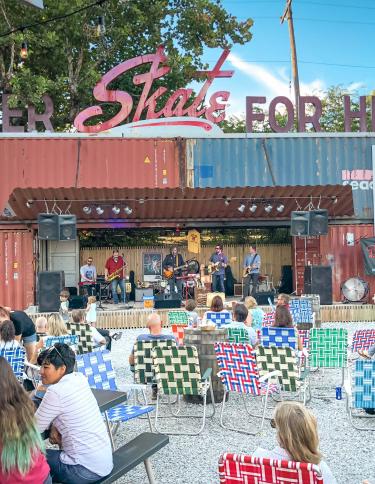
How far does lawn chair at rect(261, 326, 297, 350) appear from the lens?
682 centimetres

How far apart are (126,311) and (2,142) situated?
6.03 meters

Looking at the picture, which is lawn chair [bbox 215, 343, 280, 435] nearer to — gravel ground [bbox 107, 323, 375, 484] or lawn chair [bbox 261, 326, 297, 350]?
gravel ground [bbox 107, 323, 375, 484]

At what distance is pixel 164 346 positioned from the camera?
19.1ft

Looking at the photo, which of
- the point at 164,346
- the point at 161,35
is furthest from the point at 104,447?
the point at 161,35

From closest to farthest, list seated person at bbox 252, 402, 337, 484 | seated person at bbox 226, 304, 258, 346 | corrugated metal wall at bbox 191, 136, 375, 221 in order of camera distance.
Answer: seated person at bbox 252, 402, 337, 484, seated person at bbox 226, 304, 258, 346, corrugated metal wall at bbox 191, 136, 375, 221

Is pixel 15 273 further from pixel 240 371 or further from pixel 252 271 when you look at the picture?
pixel 240 371

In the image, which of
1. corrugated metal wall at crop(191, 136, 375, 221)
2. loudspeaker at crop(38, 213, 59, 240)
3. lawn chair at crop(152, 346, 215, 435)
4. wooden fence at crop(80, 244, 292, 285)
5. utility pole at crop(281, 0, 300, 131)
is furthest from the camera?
utility pole at crop(281, 0, 300, 131)

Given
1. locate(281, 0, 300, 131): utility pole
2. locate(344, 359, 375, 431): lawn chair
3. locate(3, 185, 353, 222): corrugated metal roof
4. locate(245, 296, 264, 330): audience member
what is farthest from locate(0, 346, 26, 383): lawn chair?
locate(281, 0, 300, 131): utility pole

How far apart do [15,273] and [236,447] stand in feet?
36.6

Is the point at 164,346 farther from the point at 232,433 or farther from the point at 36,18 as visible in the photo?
the point at 36,18

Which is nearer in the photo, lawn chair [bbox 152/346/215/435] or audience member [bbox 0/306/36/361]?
lawn chair [bbox 152/346/215/435]

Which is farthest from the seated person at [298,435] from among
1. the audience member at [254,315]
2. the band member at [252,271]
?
the band member at [252,271]

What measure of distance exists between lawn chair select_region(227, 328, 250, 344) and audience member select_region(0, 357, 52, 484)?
4296 mm

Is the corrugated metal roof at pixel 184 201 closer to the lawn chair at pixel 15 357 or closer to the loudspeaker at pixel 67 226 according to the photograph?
the loudspeaker at pixel 67 226
